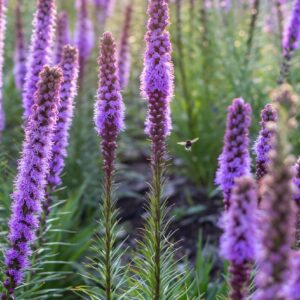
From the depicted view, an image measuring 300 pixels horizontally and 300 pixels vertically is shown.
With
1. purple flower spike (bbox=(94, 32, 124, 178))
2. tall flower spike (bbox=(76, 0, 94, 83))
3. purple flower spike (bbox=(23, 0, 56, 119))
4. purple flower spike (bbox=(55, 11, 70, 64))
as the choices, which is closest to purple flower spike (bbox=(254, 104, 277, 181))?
purple flower spike (bbox=(94, 32, 124, 178))

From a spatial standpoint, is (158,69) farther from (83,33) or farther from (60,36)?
(83,33)

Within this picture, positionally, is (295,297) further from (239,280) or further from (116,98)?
(116,98)

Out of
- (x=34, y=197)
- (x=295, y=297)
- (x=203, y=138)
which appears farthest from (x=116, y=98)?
(x=203, y=138)

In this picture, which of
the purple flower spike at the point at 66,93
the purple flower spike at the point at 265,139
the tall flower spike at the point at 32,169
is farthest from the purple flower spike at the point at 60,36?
the purple flower spike at the point at 265,139

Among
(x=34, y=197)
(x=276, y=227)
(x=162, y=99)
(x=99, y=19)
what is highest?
(x=99, y=19)

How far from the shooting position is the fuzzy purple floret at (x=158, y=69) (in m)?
2.97

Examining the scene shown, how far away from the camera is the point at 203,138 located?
679 centimetres

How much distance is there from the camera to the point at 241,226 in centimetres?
198

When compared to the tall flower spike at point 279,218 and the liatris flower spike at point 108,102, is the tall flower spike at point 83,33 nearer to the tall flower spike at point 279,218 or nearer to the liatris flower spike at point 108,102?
the liatris flower spike at point 108,102

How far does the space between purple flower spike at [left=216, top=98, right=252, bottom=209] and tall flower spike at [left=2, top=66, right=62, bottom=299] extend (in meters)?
0.87

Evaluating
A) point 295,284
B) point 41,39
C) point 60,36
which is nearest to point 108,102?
point 41,39

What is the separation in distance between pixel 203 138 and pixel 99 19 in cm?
241

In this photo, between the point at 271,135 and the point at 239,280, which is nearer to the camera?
the point at 239,280

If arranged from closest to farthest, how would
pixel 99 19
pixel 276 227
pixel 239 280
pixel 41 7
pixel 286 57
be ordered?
pixel 276 227 < pixel 239 280 < pixel 41 7 < pixel 286 57 < pixel 99 19
